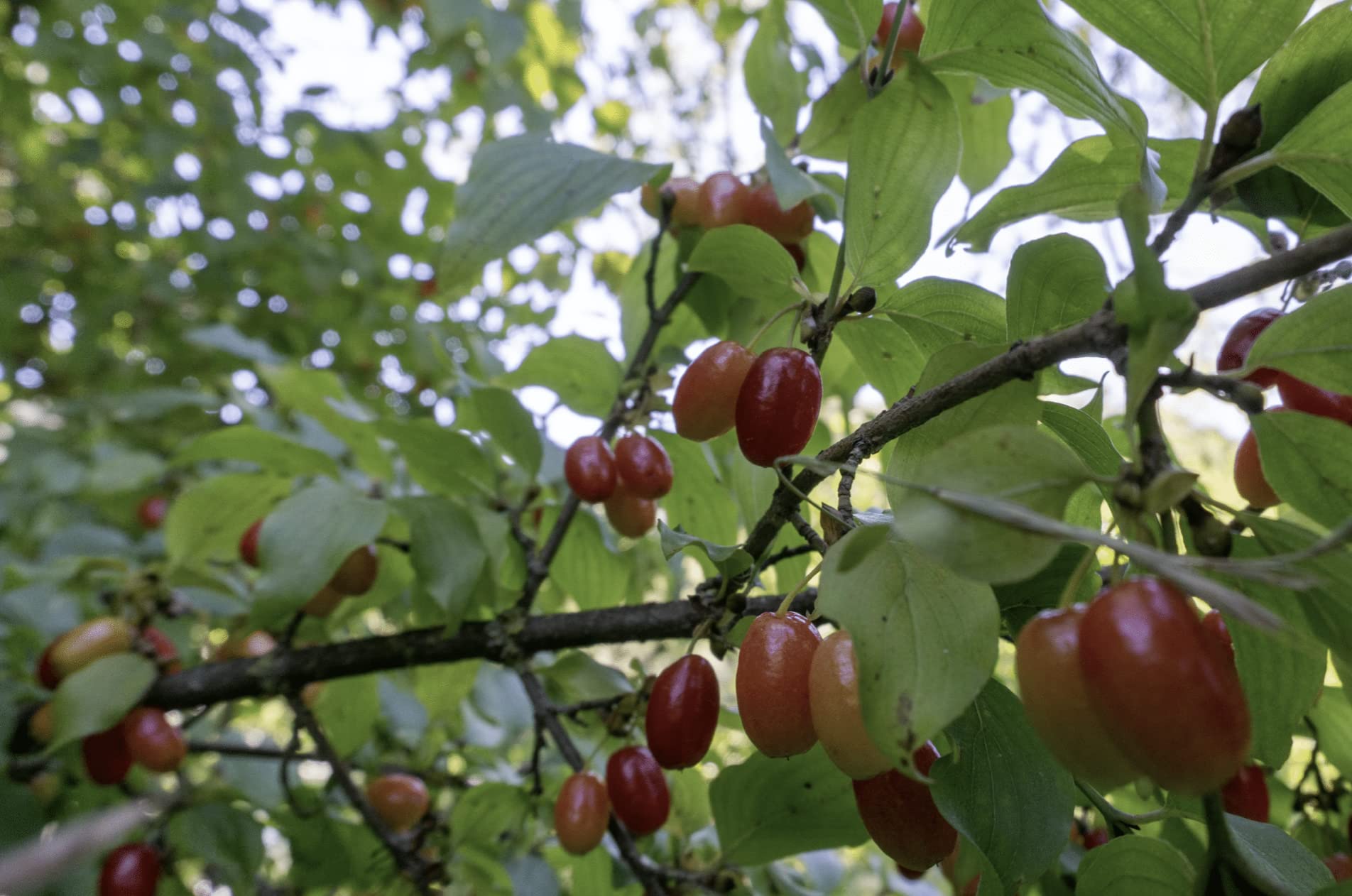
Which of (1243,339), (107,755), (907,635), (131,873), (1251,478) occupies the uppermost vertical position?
(1243,339)

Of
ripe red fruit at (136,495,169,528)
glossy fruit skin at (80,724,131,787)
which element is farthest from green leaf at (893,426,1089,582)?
ripe red fruit at (136,495,169,528)

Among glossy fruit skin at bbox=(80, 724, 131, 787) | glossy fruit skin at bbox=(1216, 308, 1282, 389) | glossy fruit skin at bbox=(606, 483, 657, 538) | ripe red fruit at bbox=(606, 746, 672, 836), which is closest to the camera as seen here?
glossy fruit skin at bbox=(1216, 308, 1282, 389)

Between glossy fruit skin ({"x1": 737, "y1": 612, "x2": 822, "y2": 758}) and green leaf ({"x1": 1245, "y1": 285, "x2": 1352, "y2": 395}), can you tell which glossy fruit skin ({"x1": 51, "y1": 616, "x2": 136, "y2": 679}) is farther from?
green leaf ({"x1": 1245, "y1": 285, "x2": 1352, "y2": 395})

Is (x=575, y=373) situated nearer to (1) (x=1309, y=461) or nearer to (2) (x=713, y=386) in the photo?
(2) (x=713, y=386)

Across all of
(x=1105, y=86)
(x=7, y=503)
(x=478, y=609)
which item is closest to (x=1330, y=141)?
(x=1105, y=86)

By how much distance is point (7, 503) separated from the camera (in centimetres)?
287

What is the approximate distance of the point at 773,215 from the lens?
3.68ft

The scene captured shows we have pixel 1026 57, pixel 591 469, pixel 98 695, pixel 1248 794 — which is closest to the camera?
pixel 1026 57

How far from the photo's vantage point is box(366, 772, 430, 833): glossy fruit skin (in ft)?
5.29

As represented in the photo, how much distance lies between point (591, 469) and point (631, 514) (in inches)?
5.8

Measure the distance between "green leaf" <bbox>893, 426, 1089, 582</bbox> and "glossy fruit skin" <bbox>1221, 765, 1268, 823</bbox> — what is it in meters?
0.65

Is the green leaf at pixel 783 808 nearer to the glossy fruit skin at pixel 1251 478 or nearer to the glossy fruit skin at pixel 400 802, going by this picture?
the glossy fruit skin at pixel 1251 478

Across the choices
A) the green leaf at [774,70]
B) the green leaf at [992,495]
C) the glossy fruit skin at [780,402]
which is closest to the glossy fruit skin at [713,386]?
the glossy fruit skin at [780,402]

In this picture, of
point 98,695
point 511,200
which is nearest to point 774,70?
point 511,200
